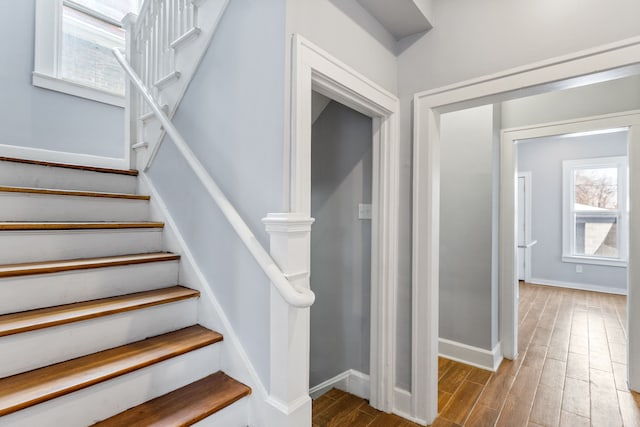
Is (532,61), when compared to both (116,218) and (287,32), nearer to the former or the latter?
(287,32)

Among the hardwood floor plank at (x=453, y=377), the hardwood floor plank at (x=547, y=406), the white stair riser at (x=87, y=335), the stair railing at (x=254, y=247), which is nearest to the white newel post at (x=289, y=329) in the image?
the stair railing at (x=254, y=247)

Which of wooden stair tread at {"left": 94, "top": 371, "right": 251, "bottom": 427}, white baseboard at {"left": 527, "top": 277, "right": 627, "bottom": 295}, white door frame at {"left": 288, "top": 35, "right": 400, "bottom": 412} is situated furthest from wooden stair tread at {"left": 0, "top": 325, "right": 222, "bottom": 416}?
white baseboard at {"left": 527, "top": 277, "right": 627, "bottom": 295}

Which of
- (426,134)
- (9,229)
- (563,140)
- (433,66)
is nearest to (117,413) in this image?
(9,229)

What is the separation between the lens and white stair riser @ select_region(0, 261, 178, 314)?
1360 mm

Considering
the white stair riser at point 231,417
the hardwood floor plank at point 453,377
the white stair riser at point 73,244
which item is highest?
the white stair riser at point 73,244

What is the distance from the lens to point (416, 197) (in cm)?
198

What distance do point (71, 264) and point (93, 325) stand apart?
0.33 metres

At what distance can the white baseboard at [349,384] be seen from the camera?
2254 mm

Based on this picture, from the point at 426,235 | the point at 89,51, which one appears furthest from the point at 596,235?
the point at 89,51

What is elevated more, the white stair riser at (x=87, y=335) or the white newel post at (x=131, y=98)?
the white newel post at (x=131, y=98)

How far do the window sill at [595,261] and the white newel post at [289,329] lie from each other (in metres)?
6.07

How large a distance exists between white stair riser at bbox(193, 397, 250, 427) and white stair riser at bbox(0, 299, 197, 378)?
1.64 ft

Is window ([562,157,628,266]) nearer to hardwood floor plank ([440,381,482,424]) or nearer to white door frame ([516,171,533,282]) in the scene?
white door frame ([516,171,533,282])

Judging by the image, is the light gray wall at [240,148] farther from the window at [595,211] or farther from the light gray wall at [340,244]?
the window at [595,211]
